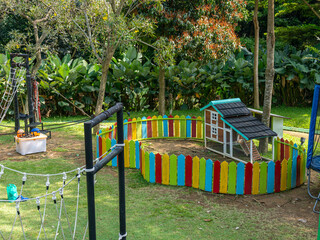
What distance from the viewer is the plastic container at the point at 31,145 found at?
9625 mm

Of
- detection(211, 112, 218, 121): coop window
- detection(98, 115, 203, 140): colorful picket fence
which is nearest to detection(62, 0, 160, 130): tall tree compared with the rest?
detection(98, 115, 203, 140): colorful picket fence

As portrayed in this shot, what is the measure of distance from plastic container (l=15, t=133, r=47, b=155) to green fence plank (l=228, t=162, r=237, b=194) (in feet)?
17.0

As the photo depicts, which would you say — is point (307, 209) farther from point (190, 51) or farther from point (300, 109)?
point (300, 109)

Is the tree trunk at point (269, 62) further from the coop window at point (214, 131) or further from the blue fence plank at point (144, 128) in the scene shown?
the blue fence plank at point (144, 128)

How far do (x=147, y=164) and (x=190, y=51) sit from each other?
551 centimetres

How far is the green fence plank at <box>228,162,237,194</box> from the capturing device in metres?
6.91

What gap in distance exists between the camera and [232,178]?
6.97m

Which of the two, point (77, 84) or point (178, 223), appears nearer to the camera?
point (178, 223)

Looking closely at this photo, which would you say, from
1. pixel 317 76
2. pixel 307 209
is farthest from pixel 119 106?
pixel 317 76

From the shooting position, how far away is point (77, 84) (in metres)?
15.4

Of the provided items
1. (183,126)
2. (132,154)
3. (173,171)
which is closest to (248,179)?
(173,171)

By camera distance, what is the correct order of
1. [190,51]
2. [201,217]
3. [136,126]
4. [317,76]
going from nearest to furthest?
1. [201,217]
2. [136,126]
3. [190,51]
4. [317,76]

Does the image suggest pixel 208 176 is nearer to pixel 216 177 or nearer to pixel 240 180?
pixel 216 177

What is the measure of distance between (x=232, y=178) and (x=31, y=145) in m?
5.40
